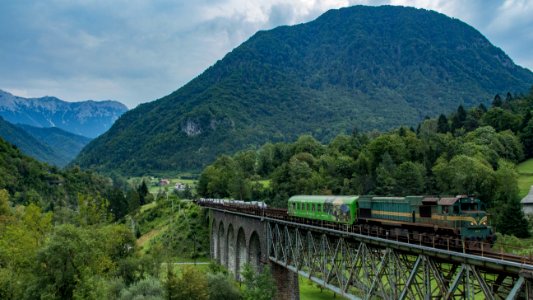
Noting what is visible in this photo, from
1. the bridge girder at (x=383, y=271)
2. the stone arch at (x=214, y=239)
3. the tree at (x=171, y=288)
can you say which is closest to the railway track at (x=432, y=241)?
the bridge girder at (x=383, y=271)

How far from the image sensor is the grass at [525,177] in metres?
84.0

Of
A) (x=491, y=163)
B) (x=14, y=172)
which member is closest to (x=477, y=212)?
(x=491, y=163)

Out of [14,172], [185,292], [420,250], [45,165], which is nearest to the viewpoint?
[420,250]

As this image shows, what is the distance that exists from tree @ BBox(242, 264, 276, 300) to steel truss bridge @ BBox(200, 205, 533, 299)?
2.05m

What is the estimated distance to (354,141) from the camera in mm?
145875

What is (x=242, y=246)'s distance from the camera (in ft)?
219

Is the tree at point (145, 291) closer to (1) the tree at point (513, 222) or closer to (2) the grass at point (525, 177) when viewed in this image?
(1) the tree at point (513, 222)

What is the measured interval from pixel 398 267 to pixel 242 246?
41191mm

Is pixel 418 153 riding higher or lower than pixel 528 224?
higher

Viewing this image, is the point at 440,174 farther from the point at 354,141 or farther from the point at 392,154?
the point at 354,141

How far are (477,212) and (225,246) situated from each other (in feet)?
179

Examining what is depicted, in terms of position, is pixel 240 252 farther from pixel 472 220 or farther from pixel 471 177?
pixel 472 220

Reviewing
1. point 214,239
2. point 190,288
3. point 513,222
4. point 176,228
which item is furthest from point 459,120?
point 190,288

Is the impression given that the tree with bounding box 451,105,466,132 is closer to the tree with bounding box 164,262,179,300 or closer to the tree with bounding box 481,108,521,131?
the tree with bounding box 481,108,521,131
